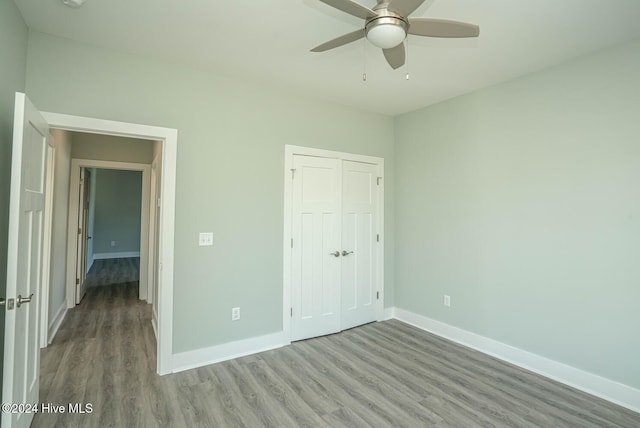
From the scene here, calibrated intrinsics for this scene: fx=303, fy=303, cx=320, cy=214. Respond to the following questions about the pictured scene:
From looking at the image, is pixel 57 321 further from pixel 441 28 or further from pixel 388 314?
pixel 441 28

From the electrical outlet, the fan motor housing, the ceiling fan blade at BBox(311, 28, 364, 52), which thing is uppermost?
the ceiling fan blade at BBox(311, 28, 364, 52)

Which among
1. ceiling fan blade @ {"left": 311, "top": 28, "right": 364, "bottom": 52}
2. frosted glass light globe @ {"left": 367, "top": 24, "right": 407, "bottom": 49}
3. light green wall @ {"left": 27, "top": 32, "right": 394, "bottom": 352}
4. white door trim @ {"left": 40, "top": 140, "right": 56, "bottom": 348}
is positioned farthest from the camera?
white door trim @ {"left": 40, "top": 140, "right": 56, "bottom": 348}

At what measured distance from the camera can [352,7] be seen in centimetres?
147

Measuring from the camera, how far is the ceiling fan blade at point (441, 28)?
1.59 meters

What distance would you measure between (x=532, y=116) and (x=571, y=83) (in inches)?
14.1

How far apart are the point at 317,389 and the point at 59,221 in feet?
12.2

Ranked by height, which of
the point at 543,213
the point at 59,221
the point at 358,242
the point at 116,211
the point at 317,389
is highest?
the point at 116,211

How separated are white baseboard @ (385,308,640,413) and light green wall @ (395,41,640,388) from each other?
0.19 feet

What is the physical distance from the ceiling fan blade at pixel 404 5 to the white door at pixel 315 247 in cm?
204

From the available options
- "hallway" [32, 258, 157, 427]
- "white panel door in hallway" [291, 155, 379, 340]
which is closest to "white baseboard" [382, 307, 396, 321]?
"white panel door in hallway" [291, 155, 379, 340]

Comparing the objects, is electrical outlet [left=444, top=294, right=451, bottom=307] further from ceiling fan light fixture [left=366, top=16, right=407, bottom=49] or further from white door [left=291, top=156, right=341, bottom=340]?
ceiling fan light fixture [left=366, top=16, right=407, bottom=49]

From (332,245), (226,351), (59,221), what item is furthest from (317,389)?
(59,221)

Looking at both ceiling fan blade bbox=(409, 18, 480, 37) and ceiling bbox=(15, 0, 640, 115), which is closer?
ceiling fan blade bbox=(409, 18, 480, 37)

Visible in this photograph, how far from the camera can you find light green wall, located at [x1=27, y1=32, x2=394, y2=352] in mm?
2412
